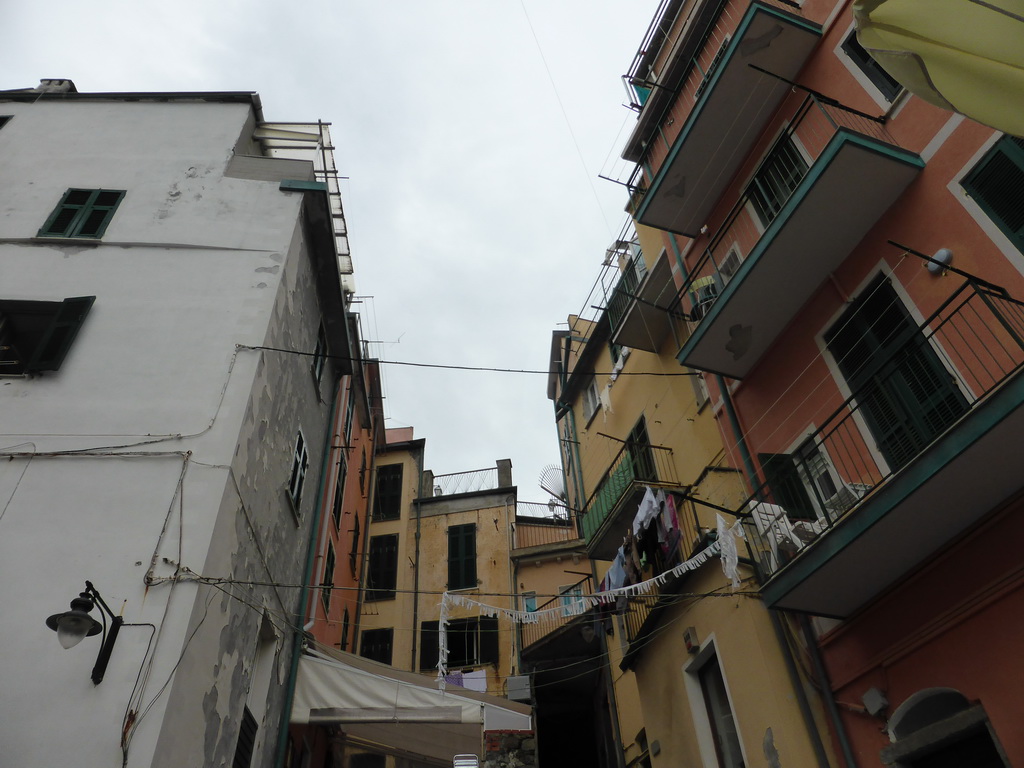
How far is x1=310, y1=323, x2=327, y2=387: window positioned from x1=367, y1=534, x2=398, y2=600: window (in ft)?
37.8

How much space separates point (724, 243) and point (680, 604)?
19.9ft

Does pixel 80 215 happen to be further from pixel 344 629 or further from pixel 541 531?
pixel 541 531

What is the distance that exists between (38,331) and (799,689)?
11.1 metres

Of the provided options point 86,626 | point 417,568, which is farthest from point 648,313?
point 417,568

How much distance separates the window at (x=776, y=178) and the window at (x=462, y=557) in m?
16.1

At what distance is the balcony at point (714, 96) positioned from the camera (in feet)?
34.9

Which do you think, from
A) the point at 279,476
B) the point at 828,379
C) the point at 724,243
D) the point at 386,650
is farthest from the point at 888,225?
the point at 386,650

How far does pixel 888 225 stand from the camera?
28.4ft

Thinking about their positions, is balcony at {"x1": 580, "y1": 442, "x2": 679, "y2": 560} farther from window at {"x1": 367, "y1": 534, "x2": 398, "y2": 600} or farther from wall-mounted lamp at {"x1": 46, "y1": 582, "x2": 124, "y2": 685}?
window at {"x1": 367, "y1": 534, "x2": 398, "y2": 600}

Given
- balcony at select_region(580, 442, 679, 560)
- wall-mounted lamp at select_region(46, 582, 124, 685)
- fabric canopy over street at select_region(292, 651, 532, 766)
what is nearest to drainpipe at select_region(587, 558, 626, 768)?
balcony at select_region(580, 442, 679, 560)

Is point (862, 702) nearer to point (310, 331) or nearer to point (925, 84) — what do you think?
point (925, 84)

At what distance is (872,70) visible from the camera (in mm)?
9453

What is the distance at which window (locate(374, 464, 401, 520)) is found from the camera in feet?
83.7

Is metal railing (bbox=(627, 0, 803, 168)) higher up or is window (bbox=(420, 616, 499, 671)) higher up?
metal railing (bbox=(627, 0, 803, 168))
